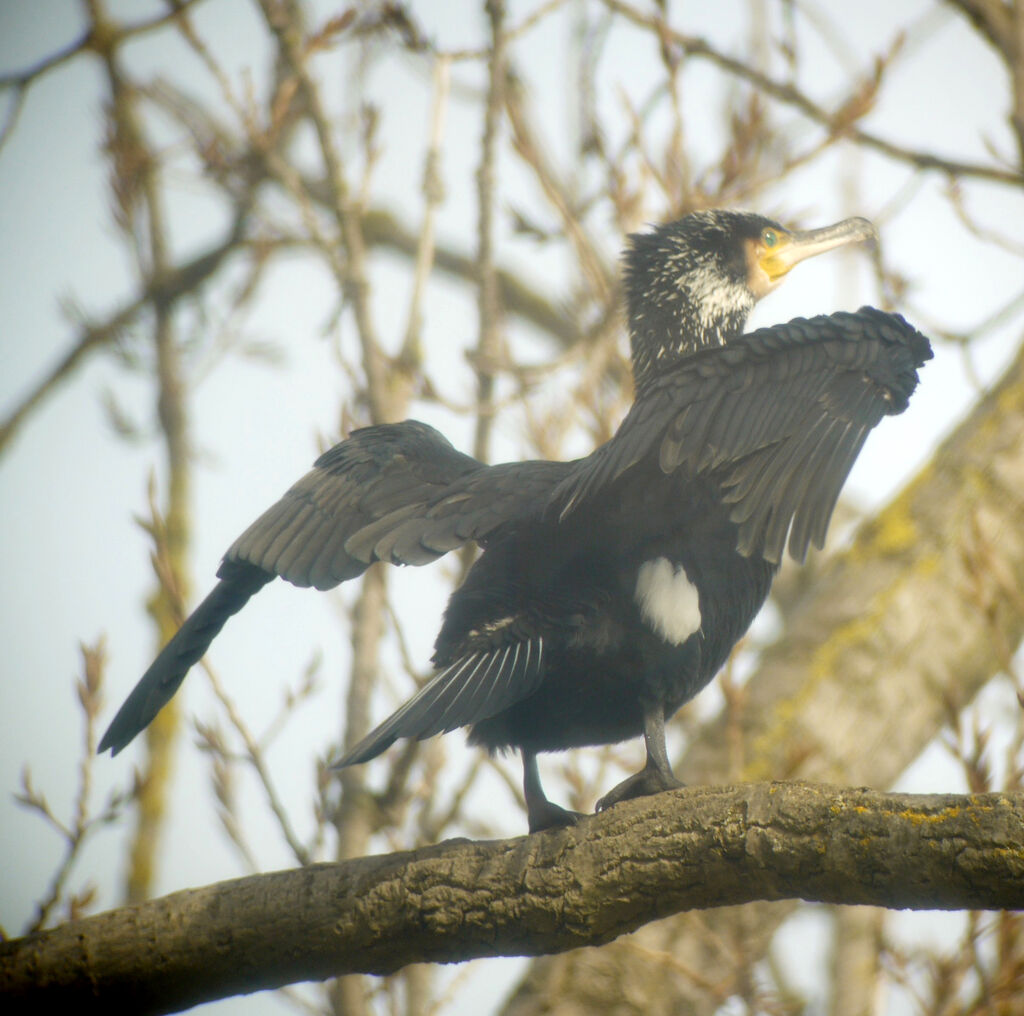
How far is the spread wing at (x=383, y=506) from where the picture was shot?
2820 millimetres

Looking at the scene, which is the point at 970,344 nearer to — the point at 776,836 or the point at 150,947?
the point at 776,836

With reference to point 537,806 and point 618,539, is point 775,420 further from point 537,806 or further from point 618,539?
point 537,806

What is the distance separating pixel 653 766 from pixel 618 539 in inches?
22.2

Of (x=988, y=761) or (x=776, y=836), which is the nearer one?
(x=776, y=836)

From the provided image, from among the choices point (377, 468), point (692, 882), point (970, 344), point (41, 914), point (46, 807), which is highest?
point (970, 344)

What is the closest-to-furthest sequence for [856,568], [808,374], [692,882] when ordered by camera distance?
[692,882], [808,374], [856,568]

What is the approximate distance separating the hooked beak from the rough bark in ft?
4.01

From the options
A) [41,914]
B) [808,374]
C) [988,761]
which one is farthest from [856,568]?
[41,914]

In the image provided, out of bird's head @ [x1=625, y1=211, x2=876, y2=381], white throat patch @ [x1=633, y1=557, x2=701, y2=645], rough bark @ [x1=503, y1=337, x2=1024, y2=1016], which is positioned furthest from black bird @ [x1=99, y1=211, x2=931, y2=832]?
rough bark @ [x1=503, y1=337, x2=1024, y2=1016]

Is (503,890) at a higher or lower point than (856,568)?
lower

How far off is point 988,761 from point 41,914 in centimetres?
240

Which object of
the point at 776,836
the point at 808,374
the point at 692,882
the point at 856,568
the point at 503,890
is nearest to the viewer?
the point at 776,836

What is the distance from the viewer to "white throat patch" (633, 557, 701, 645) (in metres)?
2.83

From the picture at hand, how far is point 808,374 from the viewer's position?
285 centimetres
